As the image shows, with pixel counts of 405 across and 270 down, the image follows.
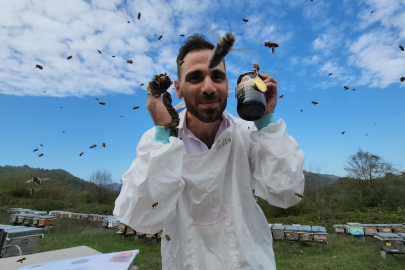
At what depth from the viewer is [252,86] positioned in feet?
8.15

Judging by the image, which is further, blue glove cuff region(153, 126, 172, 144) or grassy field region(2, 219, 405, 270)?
grassy field region(2, 219, 405, 270)

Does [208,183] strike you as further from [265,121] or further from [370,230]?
[370,230]

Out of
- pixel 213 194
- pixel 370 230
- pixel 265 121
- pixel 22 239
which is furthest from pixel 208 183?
pixel 370 230

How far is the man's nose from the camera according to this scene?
2.35 m

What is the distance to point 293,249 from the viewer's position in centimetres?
1261

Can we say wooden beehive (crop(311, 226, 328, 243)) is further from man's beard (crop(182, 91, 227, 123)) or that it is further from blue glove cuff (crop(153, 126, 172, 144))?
blue glove cuff (crop(153, 126, 172, 144))

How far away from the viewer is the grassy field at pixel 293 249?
9586mm

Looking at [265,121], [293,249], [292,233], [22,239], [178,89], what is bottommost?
[293,249]

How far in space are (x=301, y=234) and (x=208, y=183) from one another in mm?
12526

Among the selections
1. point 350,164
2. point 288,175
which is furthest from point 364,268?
point 350,164

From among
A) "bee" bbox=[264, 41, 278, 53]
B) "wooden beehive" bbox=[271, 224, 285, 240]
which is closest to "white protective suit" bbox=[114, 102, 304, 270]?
"bee" bbox=[264, 41, 278, 53]

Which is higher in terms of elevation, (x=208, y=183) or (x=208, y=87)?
(x=208, y=87)

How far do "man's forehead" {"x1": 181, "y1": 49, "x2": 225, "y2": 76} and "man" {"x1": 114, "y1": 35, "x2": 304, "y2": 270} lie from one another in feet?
0.04

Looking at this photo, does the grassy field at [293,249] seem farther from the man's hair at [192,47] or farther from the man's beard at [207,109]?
the man's hair at [192,47]
